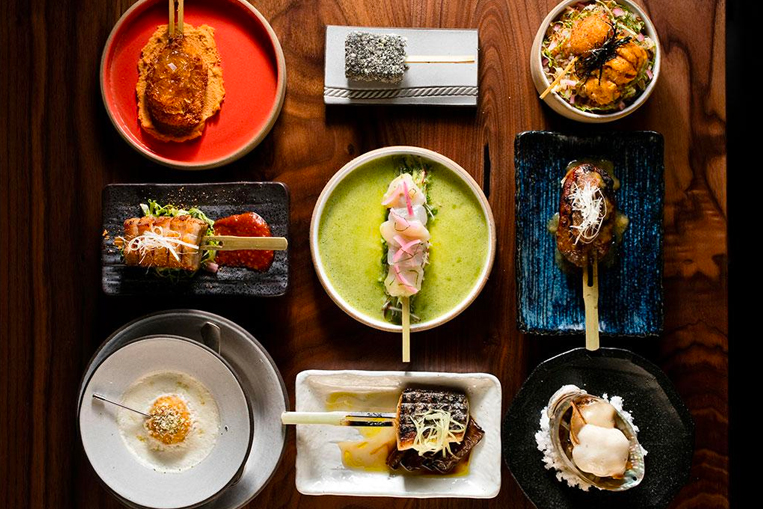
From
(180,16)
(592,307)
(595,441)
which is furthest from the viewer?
(180,16)

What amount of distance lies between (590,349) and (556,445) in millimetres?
348

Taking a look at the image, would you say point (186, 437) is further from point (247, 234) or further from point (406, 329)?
point (406, 329)

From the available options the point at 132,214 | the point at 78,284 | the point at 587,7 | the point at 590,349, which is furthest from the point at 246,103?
the point at 590,349

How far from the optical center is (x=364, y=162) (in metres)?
2.38

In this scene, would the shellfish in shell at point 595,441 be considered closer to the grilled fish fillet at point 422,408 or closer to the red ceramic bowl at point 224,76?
the grilled fish fillet at point 422,408

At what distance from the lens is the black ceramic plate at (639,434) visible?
229 cm

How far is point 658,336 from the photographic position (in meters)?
→ 2.38

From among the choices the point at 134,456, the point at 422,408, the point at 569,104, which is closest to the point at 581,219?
the point at 569,104

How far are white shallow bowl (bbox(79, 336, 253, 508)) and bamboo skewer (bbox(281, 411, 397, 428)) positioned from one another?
0.14 metres

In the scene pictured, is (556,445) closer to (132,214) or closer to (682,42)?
(682,42)

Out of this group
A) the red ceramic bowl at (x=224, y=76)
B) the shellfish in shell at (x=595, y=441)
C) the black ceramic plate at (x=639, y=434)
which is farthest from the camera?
the red ceramic bowl at (x=224, y=76)

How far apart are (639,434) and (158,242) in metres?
1.80

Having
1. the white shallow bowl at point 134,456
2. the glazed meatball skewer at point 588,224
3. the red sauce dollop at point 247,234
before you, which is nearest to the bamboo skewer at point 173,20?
the red sauce dollop at point 247,234

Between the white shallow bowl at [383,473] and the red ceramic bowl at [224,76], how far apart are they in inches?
35.8
